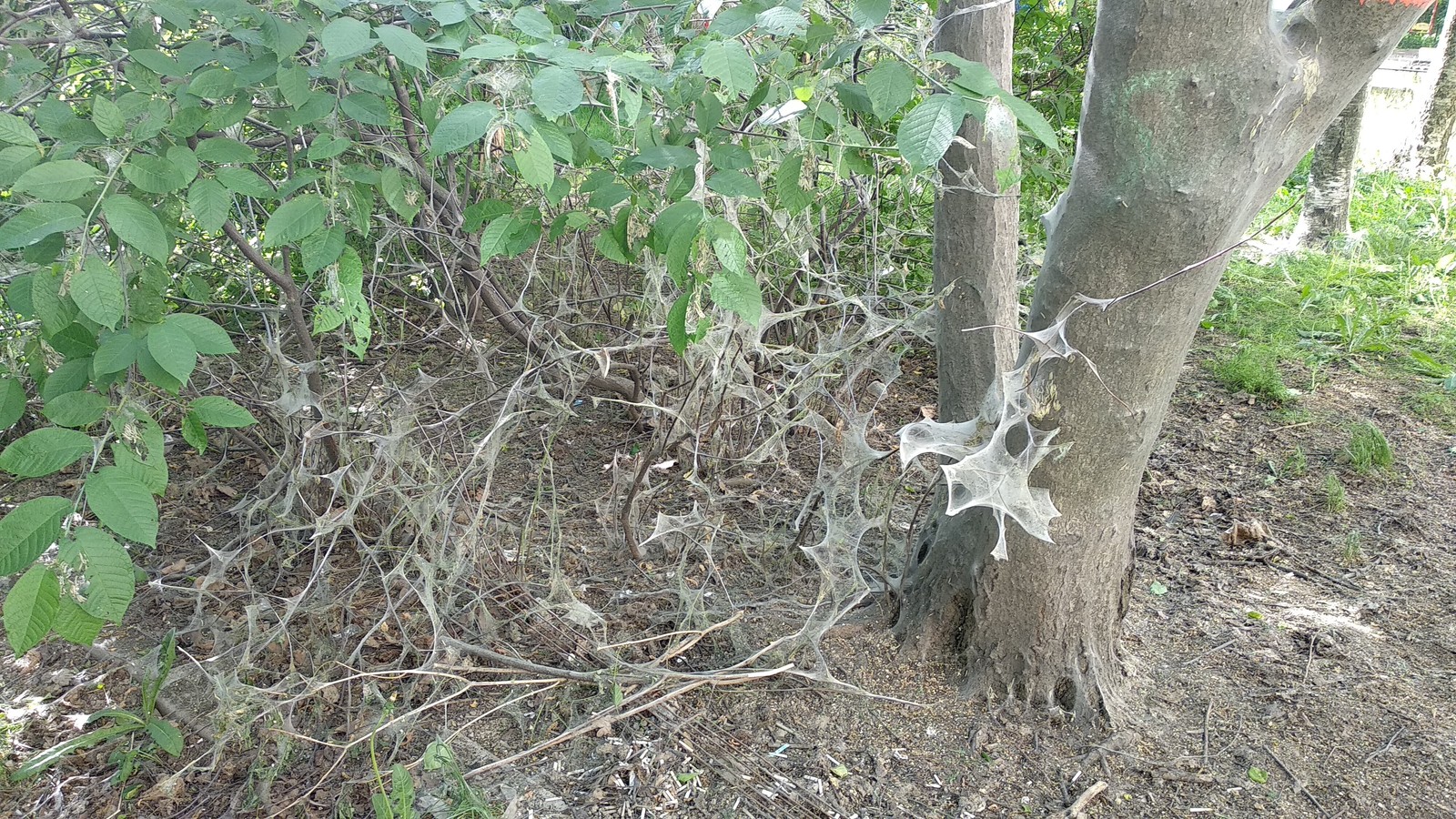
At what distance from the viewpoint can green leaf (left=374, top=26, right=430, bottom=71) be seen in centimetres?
159

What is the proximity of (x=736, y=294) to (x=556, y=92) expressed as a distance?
1.51ft

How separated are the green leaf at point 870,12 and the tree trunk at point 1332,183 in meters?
5.08

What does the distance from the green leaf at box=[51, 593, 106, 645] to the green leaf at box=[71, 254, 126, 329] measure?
504 mm

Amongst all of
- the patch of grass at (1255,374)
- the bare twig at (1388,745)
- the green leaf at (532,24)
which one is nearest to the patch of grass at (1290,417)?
the patch of grass at (1255,374)

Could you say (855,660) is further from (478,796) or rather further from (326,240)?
(326,240)

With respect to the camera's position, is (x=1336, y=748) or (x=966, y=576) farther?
(x=966, y=576)

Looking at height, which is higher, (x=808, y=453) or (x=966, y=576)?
(x=966, y=576)

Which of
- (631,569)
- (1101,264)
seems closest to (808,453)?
(631,569)

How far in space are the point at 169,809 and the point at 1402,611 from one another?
11.1ft

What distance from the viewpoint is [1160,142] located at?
180cm

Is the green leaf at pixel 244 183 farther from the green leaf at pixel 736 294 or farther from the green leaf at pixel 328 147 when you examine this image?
the green leaf at pixel 736 294

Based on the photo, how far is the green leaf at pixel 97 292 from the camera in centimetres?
157

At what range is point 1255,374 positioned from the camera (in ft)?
13.6

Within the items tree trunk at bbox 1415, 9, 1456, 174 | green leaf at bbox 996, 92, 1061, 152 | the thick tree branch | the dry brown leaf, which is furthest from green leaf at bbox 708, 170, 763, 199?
tree trunk at bbox 1415, 9, 1456, 174
